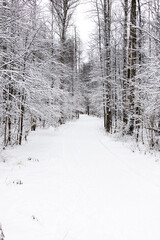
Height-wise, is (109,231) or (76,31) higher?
(76,31)

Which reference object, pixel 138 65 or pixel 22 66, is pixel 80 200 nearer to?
pixel 138 65

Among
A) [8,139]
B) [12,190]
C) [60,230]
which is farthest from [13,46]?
[60,230]

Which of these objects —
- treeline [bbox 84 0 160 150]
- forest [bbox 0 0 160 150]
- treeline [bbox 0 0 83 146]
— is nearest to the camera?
treeline [bbox 0 0 83 146]

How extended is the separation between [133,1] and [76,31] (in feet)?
58.7

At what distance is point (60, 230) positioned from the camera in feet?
7.59

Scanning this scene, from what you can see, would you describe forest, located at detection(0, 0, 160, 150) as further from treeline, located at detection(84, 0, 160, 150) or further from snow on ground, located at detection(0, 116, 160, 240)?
snow on ground, located at detection(0, 116, 160, 240)

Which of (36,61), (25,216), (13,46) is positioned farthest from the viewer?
(36,61)

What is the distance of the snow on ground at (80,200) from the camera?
229cm

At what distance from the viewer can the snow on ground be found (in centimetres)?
229

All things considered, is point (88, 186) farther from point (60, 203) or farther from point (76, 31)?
point (76, 31)

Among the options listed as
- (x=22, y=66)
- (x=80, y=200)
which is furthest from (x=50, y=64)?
(x=80, y=200)

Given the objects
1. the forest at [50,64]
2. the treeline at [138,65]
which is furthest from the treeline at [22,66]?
the treeline at [138,65]

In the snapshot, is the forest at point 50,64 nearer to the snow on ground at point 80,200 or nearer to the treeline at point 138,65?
the treeline at point 138,65

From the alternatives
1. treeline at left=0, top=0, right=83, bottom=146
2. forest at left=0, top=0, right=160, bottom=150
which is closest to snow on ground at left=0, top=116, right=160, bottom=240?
forest at left=0, top=0, right=160, bottom=150
